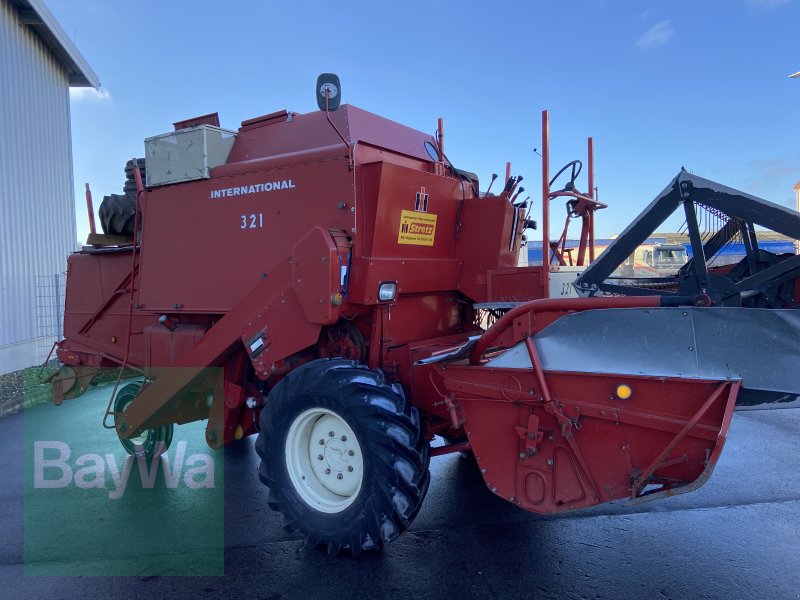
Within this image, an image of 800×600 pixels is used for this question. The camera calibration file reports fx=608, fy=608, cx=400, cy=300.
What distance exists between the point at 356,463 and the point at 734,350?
2188 millimetres

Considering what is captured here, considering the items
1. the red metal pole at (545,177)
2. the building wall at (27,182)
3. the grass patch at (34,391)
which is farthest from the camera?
the building wall at (27,182)

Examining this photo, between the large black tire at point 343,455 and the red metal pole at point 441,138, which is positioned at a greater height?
the red metal pole at point 441,138

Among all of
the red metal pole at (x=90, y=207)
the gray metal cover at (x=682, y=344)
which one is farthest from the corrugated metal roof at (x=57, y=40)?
the gray metal cover at (x=682, y=344)

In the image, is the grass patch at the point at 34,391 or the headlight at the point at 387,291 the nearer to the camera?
the headlight at the point at 387,291

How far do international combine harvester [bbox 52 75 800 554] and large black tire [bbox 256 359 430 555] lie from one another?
13 mm

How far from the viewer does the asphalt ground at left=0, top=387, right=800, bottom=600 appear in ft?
11.4

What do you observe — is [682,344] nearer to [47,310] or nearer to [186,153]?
[186,153]

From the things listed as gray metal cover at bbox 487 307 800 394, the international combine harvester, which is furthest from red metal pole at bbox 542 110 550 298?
gray metal cover at bbox 487 307 800 394

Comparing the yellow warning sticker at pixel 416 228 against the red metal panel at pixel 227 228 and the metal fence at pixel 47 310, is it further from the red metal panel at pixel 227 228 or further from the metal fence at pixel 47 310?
the metal fence at pixel 47 310

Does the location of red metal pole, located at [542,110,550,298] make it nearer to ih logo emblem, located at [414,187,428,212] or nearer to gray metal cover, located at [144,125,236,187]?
ih logo emblem, located at [414,187,428,212]

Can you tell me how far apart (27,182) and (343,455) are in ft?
33.4

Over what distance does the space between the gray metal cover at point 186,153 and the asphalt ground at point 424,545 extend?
8.68 feet

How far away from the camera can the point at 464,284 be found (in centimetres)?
499

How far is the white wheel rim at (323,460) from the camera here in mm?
3770
